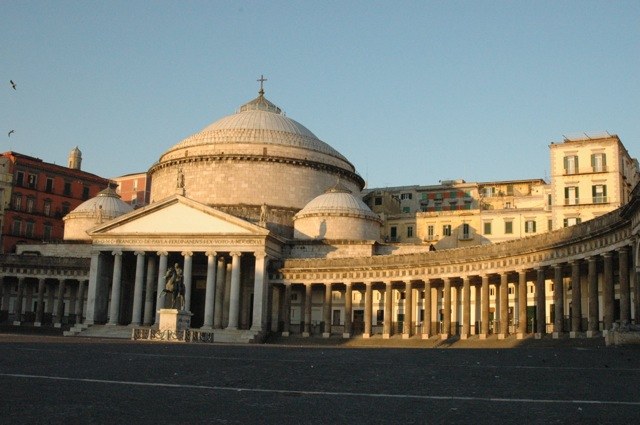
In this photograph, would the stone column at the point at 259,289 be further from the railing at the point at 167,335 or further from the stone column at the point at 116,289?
the stone column at the point at 116,289

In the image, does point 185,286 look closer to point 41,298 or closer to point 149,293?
point 149,293

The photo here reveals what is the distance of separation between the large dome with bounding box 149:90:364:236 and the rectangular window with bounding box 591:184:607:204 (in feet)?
98.8

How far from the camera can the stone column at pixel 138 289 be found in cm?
7725

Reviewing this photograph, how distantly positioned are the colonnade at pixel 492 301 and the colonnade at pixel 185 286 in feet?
13.6

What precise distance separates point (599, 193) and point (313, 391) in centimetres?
6411

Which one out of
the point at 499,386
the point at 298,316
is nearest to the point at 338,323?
the point at 298,316

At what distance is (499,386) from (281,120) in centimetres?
8059

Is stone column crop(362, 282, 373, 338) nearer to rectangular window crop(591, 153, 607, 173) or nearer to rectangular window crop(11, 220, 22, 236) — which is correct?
rectangular window crop(591, 153, 607, 173)

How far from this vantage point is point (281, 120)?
3814 inches

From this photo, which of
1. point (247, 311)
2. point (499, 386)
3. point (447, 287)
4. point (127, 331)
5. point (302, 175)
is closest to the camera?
point (499, 386)

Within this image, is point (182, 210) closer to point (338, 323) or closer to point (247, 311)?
point (247, 311)

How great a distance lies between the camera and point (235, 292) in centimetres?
7500

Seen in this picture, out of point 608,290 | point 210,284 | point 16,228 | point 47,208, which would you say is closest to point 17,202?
point 16,228

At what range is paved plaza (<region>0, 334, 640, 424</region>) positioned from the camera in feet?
43.5
